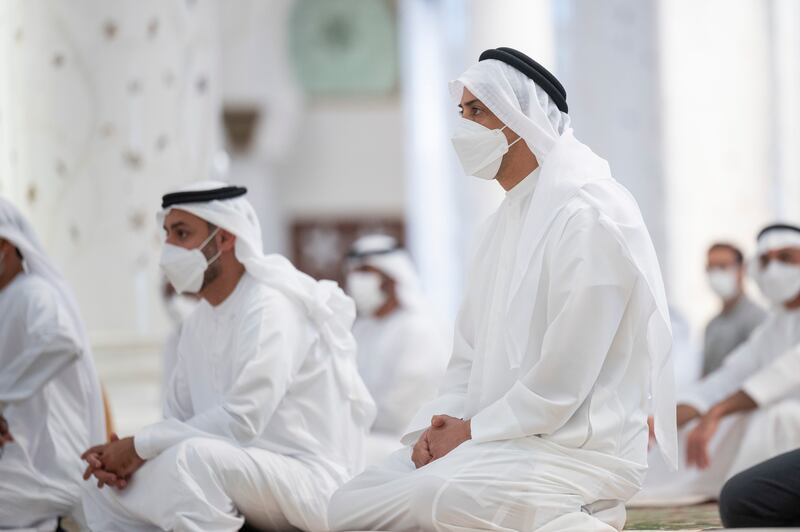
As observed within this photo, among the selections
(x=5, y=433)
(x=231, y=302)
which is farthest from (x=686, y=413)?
(x=5, y=433)

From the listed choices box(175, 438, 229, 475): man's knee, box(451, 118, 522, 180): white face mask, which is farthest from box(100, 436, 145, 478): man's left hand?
box(451, 118, 522, 180): white face mask

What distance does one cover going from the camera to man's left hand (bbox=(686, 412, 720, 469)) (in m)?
5.64

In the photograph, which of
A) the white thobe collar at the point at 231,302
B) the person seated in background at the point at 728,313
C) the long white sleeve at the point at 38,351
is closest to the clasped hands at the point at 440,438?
the white thobe collar at the point at 231,302

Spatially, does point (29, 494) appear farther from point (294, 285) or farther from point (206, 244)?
point (294, 285)

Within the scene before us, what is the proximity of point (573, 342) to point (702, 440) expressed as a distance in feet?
7.78

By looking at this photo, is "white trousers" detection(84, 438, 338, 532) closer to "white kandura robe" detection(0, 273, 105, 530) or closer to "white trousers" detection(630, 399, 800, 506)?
"white kandura robe" detection(0, 273, 105, 530)

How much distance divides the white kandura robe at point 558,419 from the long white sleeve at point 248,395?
649 millimetres

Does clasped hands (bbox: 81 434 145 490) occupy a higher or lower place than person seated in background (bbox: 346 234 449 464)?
higher

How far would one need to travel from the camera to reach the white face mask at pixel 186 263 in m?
4.55

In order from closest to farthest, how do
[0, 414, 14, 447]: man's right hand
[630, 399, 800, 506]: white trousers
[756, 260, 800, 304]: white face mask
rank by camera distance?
[0, 414, 14, 447]: man's right hand → [630, 399, 800, 506]: white trousers → [756, 260, 800, 304]: white face mask

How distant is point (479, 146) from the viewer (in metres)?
3.86

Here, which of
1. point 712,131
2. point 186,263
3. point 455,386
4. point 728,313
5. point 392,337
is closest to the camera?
point 455,386

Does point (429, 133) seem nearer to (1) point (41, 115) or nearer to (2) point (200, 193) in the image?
(1) point (41, 115)

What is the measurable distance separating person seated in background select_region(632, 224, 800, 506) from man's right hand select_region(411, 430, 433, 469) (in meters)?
2.00
